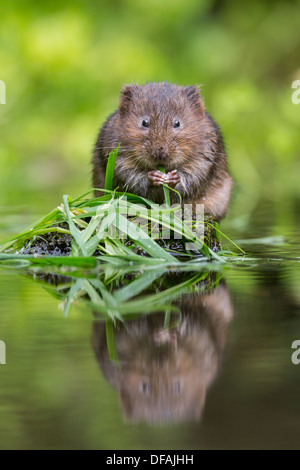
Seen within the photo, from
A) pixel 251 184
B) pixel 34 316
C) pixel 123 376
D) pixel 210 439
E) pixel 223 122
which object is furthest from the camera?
pixel 223 122

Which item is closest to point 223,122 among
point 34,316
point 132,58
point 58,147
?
point 132,58

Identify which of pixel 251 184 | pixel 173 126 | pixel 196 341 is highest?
pixel 251 184

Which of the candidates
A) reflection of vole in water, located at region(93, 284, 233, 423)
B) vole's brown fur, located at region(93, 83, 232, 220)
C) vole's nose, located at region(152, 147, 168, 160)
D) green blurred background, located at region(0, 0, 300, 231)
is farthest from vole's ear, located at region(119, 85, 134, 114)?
green blurred background, located at region(0, 0, 300, 231)

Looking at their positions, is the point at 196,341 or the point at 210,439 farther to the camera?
the point at 196,341

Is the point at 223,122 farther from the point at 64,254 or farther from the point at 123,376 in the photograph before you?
the point at 123,376

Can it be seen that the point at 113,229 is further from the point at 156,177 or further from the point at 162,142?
the point at 162,142

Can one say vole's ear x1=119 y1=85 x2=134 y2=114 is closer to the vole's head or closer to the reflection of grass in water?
the vole's head

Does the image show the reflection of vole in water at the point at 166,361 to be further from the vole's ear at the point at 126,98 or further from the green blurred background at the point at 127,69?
the green blurred background at the point at 127,69
